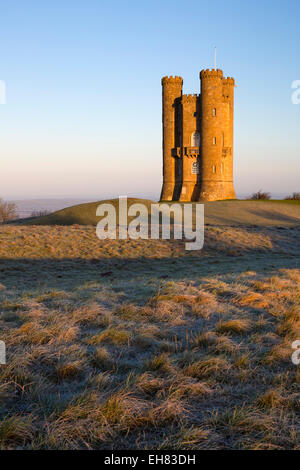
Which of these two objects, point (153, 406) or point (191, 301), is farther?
point (191, 301)

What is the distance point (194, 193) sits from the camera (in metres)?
42.9

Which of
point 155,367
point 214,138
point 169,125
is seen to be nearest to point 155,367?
point 155,367

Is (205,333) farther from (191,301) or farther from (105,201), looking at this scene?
(105,201)

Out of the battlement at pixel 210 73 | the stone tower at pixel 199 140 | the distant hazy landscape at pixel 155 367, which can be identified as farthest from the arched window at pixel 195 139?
the distant hazy landscape at pixel 155 367

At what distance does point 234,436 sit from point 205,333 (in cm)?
182

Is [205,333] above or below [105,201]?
below

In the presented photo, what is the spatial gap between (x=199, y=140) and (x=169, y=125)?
14.1 ft

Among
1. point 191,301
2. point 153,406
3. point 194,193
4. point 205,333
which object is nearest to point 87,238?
point 191,301

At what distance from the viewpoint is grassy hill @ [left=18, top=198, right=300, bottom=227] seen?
23.5m

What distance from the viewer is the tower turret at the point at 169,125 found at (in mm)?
44031

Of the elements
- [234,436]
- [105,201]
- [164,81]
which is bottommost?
[234,436]

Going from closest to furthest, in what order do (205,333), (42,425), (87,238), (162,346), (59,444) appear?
(59,444)
(42,425)
(162,346)
(205,333)
(87,238)

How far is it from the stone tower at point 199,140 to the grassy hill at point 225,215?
11.8m

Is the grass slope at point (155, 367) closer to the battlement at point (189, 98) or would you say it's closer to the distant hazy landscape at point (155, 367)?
the distant hazy landscape at point (155, 367)
